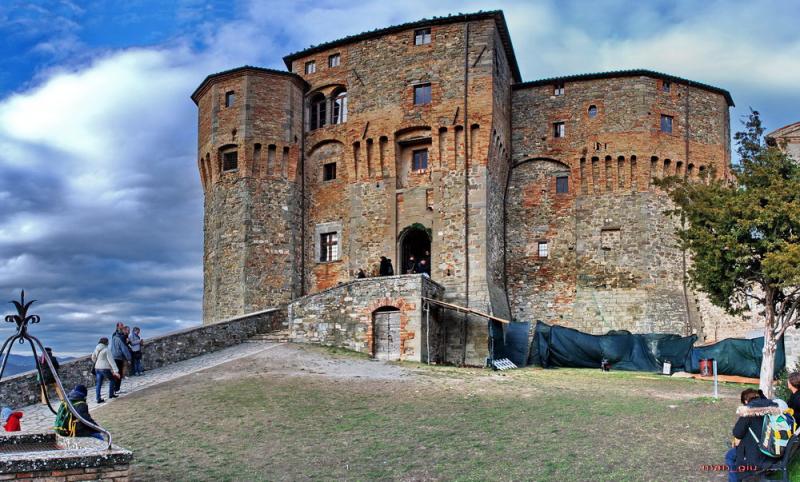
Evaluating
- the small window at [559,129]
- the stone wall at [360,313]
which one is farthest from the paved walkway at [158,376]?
the small window at [559,129]

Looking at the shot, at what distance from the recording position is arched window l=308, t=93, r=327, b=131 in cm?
3472

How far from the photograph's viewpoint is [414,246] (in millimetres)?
32562

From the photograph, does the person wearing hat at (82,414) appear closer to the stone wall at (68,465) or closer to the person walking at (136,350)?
the stone wall at (68,465)

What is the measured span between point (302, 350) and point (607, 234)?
52.1 ft

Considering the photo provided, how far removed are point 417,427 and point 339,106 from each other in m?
22.6

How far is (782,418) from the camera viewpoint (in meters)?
8.60

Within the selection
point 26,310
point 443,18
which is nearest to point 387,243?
point 443,18

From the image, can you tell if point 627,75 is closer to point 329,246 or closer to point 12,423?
point 329,246

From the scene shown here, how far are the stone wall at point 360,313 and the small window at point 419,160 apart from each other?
21.7 feet

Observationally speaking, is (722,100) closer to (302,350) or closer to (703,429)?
(302,350)

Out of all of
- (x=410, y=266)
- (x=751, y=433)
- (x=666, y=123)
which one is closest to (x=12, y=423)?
(x=751, y=433)

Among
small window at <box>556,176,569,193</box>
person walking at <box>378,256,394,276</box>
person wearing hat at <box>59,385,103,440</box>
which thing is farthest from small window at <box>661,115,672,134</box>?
person wearing hat at <box>59,385,103,440</box>

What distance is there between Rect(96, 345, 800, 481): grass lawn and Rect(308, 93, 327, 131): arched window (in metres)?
16.0

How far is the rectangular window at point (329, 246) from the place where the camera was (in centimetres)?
3347
